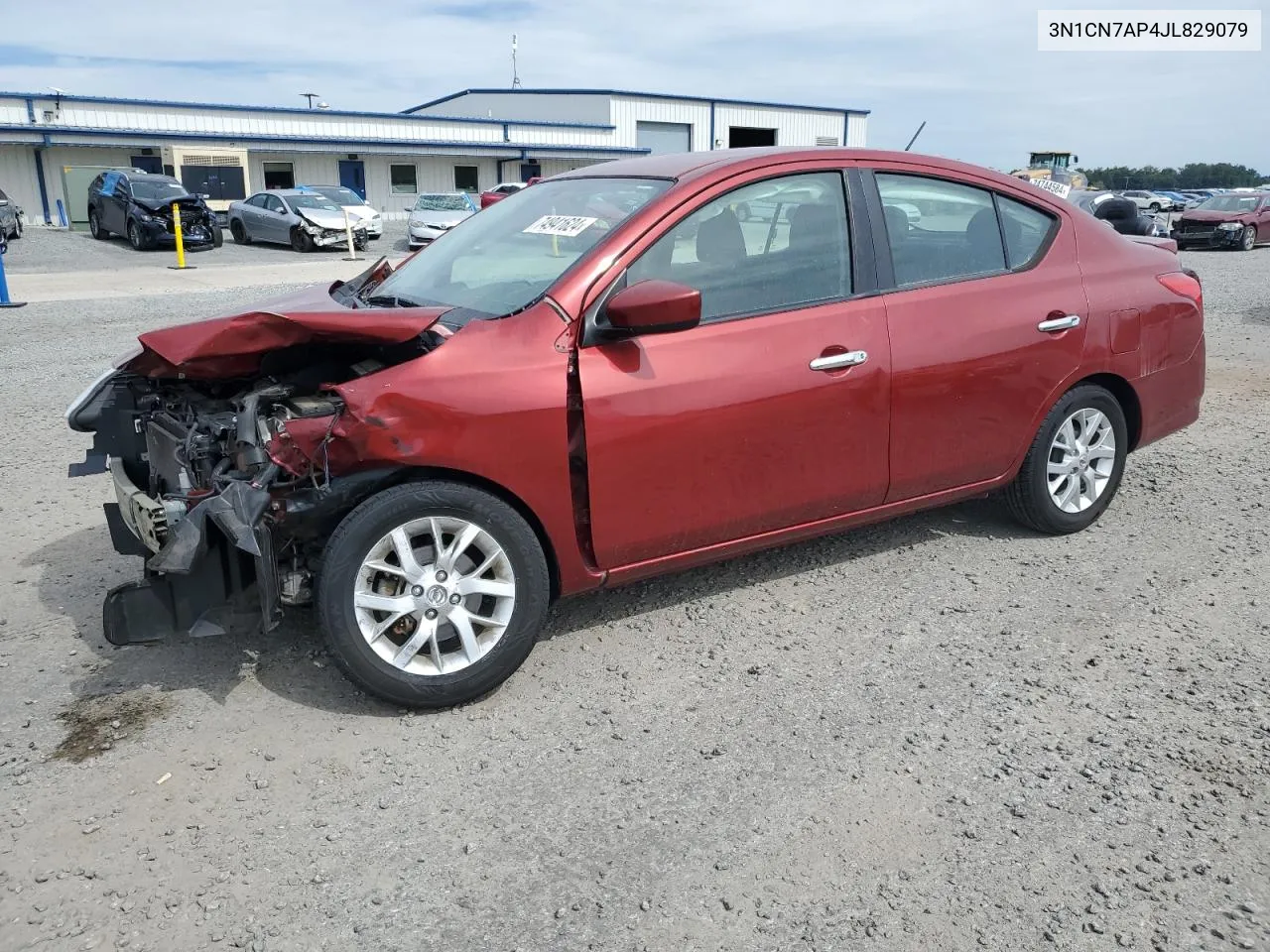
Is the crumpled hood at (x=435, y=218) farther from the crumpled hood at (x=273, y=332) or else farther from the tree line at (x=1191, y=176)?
the tree line at (x=1191, y=176)

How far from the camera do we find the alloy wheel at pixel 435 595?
10.6 ft

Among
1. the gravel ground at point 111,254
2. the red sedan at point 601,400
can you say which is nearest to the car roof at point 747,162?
the red sedan at point 601,400

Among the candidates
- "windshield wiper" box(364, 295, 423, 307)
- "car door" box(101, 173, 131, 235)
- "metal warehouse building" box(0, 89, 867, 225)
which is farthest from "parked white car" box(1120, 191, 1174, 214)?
"windshield wiper" box(364, 295, 423, 307)

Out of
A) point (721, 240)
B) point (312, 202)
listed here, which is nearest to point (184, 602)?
point (721, 240)

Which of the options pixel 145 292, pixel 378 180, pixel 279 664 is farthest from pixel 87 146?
pixel 279 664

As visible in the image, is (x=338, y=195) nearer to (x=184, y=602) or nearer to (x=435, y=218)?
(x=435, y=218)

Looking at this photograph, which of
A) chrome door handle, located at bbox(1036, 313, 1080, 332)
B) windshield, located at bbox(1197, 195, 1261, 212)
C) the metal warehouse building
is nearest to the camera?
chrome door handle, located at bbox(1036, 313, 1080, 332)

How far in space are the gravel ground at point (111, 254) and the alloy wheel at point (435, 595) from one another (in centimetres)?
2059

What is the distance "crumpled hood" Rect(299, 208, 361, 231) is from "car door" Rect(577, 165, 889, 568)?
23.7 m

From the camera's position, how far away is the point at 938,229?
432 cm

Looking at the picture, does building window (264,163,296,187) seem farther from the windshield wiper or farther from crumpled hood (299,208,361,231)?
the windshield wiper

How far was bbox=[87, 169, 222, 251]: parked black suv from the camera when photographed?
24.7m

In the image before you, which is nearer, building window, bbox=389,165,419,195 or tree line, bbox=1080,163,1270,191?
building window, bbox=389,165,419,195

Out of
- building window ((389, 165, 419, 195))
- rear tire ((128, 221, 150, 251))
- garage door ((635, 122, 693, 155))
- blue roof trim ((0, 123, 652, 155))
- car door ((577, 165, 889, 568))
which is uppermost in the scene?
garage door ((635, 122, 693, 155))
